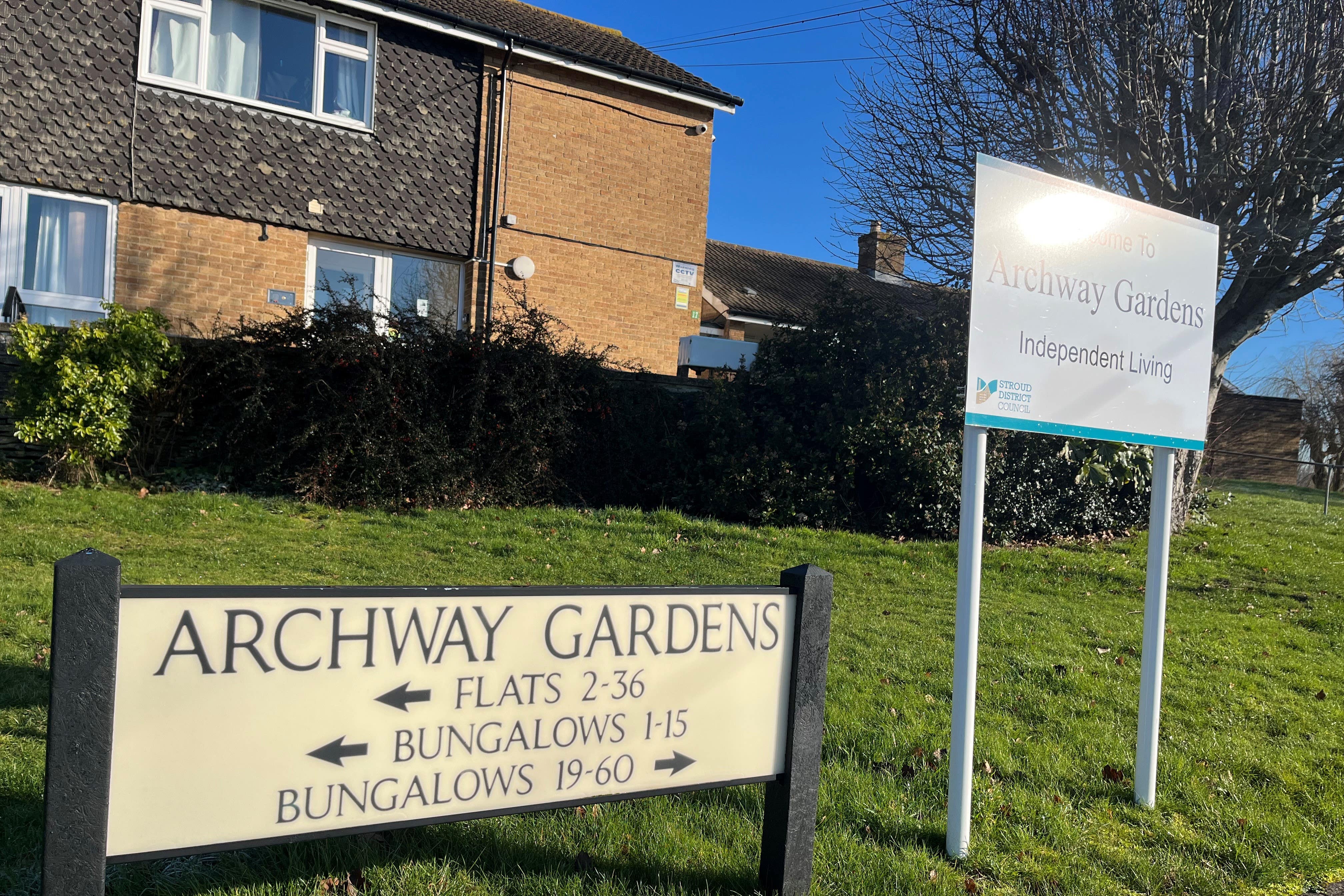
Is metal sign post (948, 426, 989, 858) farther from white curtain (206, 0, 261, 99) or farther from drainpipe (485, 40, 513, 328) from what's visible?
white curtain (206, 0, 261, 99)

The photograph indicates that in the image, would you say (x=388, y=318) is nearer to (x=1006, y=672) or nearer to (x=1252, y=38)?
(x=1006, y=672)

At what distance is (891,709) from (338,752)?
3.22m

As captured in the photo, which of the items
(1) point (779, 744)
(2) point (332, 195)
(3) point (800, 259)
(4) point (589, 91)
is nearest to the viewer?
(1) point (779, 744)

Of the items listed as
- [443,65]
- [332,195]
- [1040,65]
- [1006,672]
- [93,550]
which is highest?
[443,65]

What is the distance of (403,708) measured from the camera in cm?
239

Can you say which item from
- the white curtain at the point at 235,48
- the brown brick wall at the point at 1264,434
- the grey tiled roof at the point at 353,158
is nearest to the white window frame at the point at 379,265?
the grey tiled roof at the point at 353,158

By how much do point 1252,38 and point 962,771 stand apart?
10340mm

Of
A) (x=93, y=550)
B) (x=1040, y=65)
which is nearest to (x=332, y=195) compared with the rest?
(x=1040, y=65)

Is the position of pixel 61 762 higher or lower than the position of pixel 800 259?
lower

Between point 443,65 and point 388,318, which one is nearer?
point 388,318

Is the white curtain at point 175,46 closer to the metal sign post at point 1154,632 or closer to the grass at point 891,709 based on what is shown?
the grass at point 891,709

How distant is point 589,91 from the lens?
1470 centimetres

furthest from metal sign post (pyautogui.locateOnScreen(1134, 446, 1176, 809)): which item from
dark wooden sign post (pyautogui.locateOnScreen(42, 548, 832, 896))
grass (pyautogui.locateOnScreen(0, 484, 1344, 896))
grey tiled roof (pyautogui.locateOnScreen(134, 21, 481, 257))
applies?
grey tiled roof (pyautogui.locateOnScreen(134, 21, 481, 257))

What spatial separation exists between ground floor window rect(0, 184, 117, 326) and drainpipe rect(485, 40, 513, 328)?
4.89m
